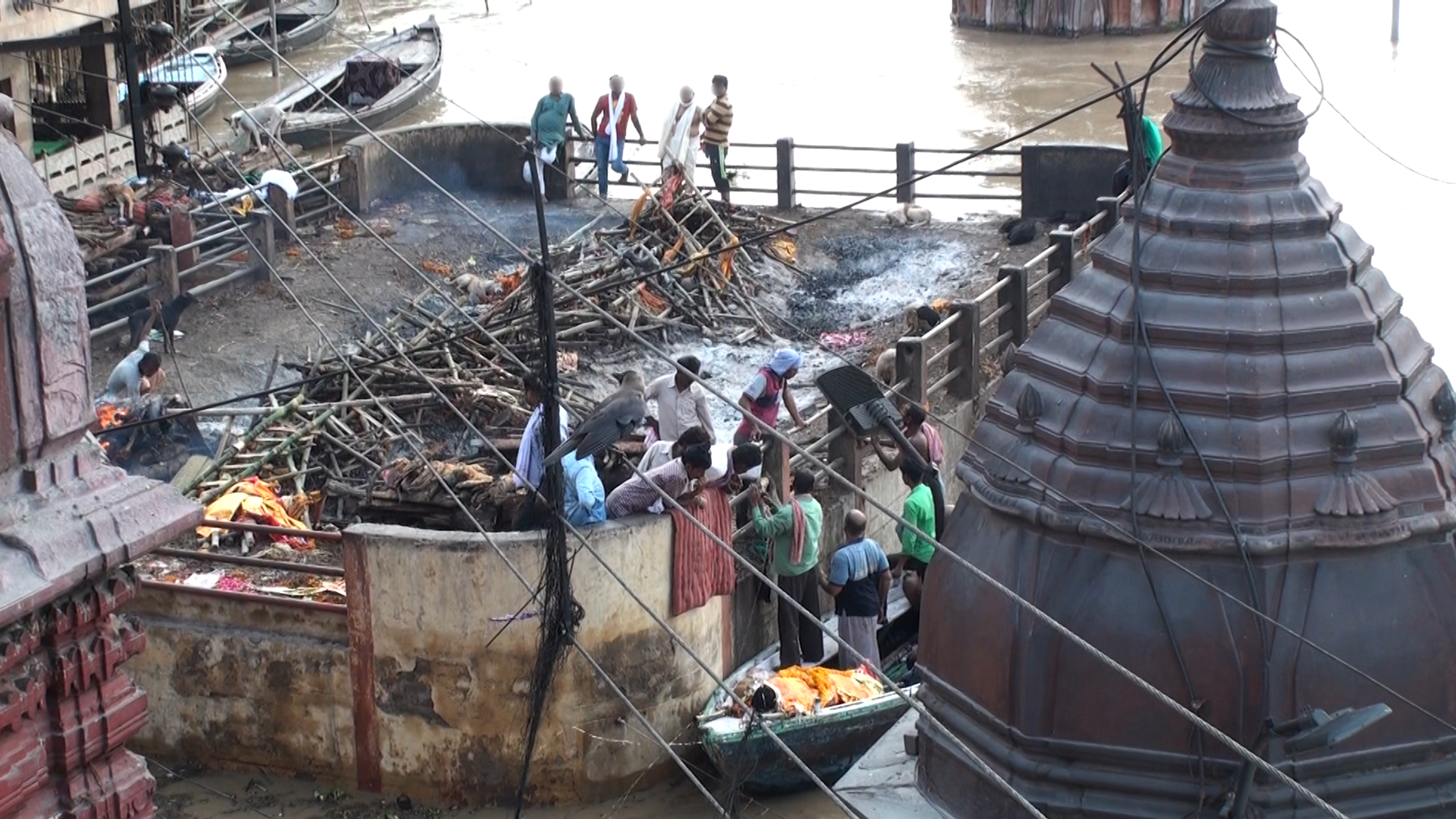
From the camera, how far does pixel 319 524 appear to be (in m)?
13.5

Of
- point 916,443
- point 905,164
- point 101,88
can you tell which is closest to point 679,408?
point 916,443

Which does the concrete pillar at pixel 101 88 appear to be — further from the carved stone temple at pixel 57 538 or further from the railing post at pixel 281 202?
the carved stone temple at pixel 57 538

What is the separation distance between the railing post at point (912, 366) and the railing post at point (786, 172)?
7.19 meters

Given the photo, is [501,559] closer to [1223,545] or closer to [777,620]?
[777,620]

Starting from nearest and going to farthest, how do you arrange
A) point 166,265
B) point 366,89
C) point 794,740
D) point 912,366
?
1. point 794,740
2. point 912,366
3. point 166,265
4. point 366,89

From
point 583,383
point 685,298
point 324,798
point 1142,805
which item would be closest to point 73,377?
point 1142,805

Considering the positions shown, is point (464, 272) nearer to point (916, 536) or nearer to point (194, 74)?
point (916, 536)

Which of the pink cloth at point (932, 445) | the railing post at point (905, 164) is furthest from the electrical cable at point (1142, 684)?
the railing post at point (905, 164)

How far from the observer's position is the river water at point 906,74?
30594mm

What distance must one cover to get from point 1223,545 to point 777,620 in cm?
726

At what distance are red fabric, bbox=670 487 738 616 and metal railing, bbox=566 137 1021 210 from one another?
3.90 metres

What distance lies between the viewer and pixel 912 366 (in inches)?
578

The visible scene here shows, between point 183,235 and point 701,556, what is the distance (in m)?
8.79

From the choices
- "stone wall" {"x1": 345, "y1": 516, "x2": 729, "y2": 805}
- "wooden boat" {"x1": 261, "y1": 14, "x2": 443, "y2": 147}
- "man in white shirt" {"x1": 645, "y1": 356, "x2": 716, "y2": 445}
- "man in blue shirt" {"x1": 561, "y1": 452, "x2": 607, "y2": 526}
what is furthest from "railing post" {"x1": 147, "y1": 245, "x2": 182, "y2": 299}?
"wooden boat" {"x1": 261, "y1": 14, "x2": 443, "y2": 147}
